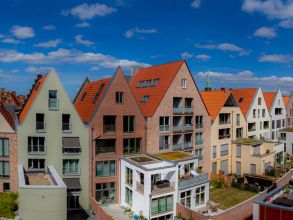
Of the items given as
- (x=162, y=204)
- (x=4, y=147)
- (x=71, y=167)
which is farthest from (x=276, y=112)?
(x=4, y=147)

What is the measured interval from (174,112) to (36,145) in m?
18.1

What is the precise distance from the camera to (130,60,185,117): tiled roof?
3722cm

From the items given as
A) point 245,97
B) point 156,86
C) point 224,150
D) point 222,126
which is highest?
point 156,86

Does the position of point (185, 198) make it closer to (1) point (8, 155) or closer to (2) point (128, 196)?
(2) point (128, 196)

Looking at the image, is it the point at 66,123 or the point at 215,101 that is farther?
the point at 215,101

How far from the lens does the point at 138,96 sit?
41.8 m

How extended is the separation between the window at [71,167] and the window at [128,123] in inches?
277

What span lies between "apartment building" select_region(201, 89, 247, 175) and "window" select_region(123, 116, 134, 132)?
15.4 metres

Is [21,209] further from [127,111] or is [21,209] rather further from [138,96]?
[138,96]

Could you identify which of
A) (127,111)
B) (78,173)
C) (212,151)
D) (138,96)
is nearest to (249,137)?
(212,151)

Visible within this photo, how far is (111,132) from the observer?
33.8 m

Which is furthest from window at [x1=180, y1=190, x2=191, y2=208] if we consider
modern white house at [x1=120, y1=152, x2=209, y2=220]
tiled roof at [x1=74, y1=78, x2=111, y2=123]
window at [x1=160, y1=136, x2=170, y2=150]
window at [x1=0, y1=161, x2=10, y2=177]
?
window at [x1=0, y1=161, x2=10, y2=177]

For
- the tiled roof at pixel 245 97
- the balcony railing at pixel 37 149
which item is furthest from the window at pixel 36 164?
the tiled roof at pixel 245 97

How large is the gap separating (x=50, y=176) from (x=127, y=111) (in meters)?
11.8
